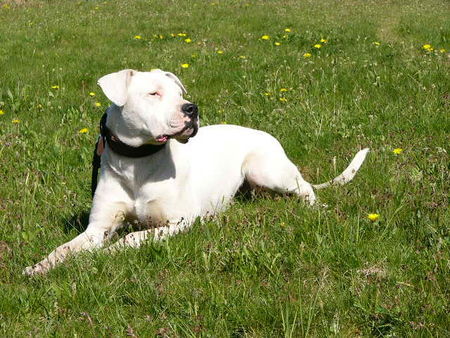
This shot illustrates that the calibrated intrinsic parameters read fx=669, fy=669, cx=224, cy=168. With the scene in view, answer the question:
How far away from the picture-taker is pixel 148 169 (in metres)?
5.16

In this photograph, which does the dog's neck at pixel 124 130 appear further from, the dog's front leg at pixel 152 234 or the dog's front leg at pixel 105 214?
the dog's front leg at pixel 152 234

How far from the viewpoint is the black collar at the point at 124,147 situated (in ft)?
16.6

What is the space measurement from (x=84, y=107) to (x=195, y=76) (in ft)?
6.16

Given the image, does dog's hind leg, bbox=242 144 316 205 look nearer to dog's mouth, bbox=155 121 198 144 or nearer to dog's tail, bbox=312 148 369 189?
dog's tail, bbox=312 148 369 189

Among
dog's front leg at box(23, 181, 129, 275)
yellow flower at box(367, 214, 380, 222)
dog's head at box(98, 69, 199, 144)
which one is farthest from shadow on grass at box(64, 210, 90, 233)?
yellow flower at box(367, 214, 380, 222)

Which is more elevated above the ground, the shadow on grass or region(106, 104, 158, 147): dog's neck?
region(106, 104, 158, 147): dog's neck

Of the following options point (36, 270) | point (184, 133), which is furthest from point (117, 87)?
point (36, 270)

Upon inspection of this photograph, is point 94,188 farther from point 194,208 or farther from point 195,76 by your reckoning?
point 195,76

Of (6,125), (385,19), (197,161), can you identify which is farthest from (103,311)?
(385,19)

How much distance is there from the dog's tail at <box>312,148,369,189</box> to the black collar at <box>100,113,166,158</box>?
1.57 metres

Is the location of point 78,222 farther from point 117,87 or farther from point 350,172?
point 350,172

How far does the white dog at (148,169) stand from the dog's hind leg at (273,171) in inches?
10.4

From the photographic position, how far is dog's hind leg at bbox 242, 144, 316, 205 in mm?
6016

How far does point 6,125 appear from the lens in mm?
7969
